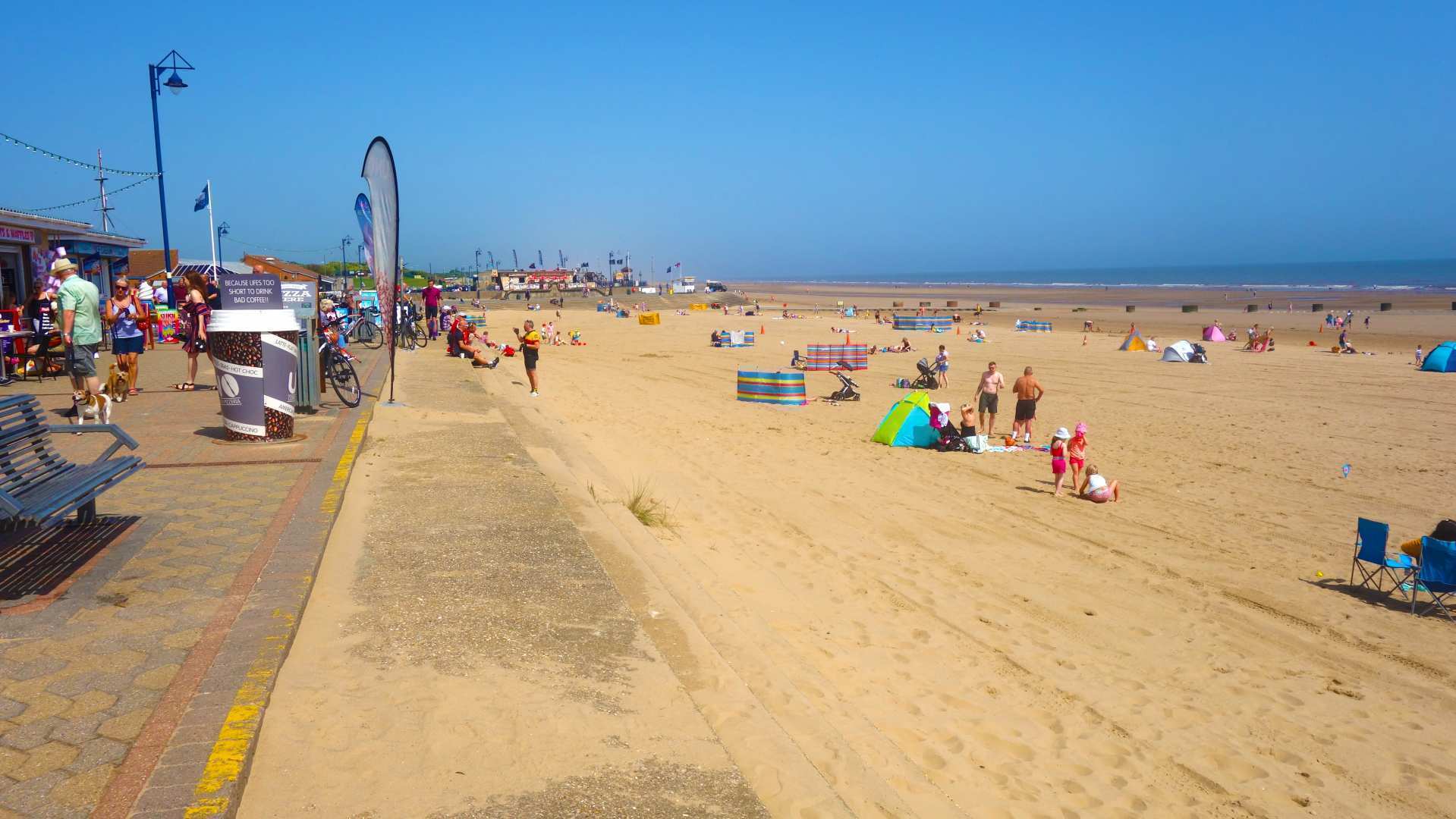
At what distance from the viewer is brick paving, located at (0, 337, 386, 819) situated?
10.0ft

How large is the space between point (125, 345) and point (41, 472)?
6.91 metres

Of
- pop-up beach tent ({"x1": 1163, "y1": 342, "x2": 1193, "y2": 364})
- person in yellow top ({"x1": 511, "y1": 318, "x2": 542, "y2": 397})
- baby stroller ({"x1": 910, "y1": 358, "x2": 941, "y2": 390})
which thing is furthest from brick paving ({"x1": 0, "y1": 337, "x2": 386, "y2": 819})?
pop-up beach tent ({"x1": 1163, "y1": 342, "x2": 1193, "y2": 364})

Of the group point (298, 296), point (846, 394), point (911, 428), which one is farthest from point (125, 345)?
point (846, 394)

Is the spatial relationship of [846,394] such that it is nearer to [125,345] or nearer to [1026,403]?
[1026,403]

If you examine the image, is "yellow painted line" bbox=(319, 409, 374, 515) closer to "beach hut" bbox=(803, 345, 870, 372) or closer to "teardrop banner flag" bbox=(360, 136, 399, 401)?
"teardrop banner flag" bbox=(360, 136, 399, 401)

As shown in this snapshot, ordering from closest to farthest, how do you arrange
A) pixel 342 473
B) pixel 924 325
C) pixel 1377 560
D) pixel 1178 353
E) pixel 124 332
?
pixel 342 473
pixel 1377 560
pixel 124 332
pixel 1178 353
pixel 924 325

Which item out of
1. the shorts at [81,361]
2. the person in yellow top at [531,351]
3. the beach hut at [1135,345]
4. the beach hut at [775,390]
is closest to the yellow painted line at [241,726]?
the shorts at [81,361]

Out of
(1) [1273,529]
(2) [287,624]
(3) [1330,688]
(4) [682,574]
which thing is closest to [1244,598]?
(3) [1330,688]

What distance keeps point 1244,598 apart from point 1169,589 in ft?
1.89

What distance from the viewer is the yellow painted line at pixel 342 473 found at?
21.1 feet

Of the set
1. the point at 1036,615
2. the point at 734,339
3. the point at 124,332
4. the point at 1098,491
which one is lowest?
the point at 1036,615

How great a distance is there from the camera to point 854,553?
844cm

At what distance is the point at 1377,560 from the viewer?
763 cm

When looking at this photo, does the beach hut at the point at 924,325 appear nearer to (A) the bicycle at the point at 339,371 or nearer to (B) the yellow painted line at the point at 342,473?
(A) the bicycle at the point at 339,371
